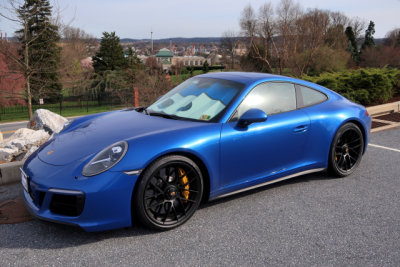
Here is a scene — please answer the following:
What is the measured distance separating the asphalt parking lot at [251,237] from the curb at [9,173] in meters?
0.36

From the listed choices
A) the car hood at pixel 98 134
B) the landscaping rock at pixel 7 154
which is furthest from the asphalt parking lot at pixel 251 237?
the landscaping rock at pixel 7 154

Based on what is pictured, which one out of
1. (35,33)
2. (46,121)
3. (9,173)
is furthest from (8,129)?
(9,173)

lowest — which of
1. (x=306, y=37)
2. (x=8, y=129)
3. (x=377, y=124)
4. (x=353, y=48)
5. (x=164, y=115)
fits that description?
(x=8, y=129)

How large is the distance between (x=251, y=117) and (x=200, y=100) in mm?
730

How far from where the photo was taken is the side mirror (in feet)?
11.8

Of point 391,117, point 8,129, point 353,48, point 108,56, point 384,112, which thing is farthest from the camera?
point 353,48

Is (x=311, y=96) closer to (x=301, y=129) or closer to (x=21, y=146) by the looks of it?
(x=301, y=129)

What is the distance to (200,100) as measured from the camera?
408 cm

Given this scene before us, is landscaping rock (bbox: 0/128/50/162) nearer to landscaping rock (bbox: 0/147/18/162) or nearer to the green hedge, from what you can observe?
landscaping rock (bbox: 0/147/18/162)

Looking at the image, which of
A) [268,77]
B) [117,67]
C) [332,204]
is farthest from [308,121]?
[117,67]

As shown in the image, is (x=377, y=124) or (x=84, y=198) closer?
(x=84, y=198)

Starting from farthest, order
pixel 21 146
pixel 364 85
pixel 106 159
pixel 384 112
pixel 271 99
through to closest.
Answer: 1. pixel 364 85
2. pixel 384 112
3. pixel 21 146
4. pixel 271 99
5. pixel 106 159

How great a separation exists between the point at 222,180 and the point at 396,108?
305 inches

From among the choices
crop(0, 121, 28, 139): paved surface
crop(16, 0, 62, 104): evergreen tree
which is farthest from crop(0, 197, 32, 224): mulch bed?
crop(0, 121, 28, 139): paved surface
